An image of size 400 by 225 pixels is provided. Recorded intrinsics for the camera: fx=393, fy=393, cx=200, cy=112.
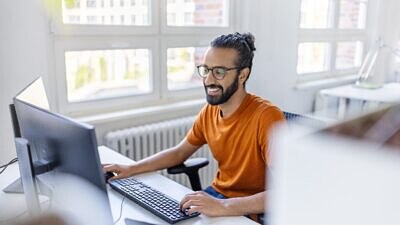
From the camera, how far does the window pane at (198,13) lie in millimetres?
2719

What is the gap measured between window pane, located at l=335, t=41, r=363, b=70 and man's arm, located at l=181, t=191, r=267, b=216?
3471mm

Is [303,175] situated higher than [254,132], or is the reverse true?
[303,175]

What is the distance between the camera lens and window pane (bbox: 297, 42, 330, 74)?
3920 mm

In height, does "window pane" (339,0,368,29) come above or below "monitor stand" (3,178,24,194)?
above

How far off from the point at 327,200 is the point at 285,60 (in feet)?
10.7

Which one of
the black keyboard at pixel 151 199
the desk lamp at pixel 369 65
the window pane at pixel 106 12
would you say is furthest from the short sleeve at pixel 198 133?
the desk lamp at pixel 369 65

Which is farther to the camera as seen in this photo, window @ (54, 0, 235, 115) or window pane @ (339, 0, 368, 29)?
window pane @ (339, 0, 368, 29)

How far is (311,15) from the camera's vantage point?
3967 millimetres

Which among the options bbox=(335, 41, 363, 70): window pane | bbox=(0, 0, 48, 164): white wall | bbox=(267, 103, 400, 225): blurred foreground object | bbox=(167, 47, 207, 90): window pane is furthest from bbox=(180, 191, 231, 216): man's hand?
bbox=(335, 41, 363, 70): window pane

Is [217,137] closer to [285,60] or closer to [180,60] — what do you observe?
[180,60]

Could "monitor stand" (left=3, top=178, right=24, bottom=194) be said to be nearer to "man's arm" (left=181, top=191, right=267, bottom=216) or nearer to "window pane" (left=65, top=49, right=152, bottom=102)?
"man's arm" (left=181, top=191, right=267, bottom=216)

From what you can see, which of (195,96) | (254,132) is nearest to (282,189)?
(254,132)

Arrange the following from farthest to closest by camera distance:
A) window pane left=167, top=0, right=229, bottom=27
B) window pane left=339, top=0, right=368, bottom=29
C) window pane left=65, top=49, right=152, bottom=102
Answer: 1. window pane left=339, top=0, right=368, bottom=29
2. window pane left=167, top=0, right=229, bottom=27
3. window pane left=65, top=49, right=152, bottom=102

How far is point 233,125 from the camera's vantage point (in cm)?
164
